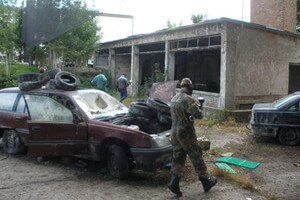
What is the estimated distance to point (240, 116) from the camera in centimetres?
1133

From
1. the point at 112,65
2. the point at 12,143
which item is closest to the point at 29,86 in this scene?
the point at 12,143

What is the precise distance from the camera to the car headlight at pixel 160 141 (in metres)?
4.85

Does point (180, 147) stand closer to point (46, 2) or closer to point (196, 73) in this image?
point (46, 2)

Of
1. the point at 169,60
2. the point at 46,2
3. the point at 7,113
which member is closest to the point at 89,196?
the point at 7,113

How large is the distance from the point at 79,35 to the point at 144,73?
5.11 metres

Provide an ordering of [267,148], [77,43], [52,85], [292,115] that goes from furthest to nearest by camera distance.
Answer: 1. [77,43]
2. [292,115]
3. [267,148]
4. [52,85]

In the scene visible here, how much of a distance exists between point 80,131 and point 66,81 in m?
1.41

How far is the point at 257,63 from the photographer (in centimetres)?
1235

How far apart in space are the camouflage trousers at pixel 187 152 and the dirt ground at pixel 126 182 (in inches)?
16.7

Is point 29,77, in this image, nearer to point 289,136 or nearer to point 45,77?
point 45,77

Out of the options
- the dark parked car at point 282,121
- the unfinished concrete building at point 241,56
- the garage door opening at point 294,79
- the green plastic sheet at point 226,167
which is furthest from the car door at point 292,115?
the garage door opening at point 294,79

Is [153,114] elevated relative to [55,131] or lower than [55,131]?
elevated

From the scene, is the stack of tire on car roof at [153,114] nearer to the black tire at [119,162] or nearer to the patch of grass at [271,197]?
the black tire at [119,162]

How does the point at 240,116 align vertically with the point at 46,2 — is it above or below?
below
